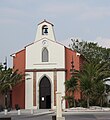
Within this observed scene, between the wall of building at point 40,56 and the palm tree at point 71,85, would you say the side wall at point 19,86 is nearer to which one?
the wall of building at point 40,56

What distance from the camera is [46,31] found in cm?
6606

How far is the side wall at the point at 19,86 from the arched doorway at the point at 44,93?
2.75 meters

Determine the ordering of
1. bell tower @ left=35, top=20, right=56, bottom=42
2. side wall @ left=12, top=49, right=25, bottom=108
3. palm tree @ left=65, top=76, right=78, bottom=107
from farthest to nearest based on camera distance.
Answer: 1. bell tower @ left=35, top=20, right=56, bottom=42
2. side wall @ left=12, top=49, right=25, bottom=108
3. palm tree @ left=65, top=76, right=78, bottom=107

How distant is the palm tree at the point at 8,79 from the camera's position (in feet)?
194

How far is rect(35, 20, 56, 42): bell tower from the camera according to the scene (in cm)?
6538

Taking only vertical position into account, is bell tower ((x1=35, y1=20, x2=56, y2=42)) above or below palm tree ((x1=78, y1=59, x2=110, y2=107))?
above

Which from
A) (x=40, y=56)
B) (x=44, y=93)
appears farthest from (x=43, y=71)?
(x=44, y=93)

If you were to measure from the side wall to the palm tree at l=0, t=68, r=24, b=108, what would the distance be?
2.04m

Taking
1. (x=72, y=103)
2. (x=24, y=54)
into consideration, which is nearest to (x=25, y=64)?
(x=24, y=54)

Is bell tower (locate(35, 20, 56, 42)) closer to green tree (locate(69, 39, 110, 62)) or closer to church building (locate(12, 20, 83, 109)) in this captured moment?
church building (locate(12, 20, 83, 109))

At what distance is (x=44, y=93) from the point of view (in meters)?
64.2

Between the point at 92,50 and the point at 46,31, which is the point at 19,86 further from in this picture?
the point at 92,50

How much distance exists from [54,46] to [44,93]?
7.36 m

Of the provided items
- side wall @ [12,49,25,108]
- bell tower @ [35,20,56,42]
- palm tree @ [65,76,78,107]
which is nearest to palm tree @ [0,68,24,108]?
side wall @ [12,49,25,108]
